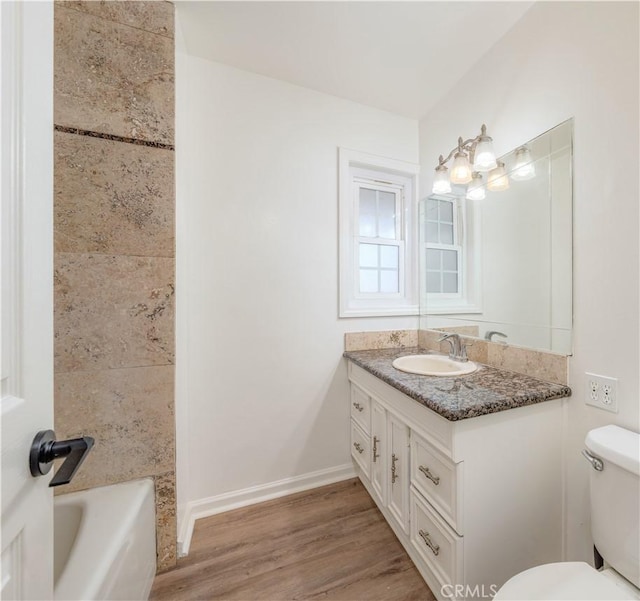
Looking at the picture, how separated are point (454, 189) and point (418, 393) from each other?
4.30 feet

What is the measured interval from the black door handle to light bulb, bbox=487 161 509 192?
184 centimetres

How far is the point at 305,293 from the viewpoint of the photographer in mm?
1705

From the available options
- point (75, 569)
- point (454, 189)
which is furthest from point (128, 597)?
point (454, 189)

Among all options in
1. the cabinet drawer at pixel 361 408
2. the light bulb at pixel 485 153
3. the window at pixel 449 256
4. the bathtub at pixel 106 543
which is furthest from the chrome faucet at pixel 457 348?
the bathtub at pixel 106 543

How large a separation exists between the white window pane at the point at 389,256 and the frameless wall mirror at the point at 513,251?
282 mm

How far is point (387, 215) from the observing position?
2.04 meters

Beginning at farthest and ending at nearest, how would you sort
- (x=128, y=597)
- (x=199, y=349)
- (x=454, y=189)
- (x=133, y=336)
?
(x=454, y=189)
(x=199, y=349)
(x=133, y=336)
(x=128, y=597)

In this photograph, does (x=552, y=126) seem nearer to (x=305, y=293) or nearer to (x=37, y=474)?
(x=305, y=293)

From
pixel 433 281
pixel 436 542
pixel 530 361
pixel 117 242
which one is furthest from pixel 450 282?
pixel 117 242

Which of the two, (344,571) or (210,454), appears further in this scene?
(210,454)

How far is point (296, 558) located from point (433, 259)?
6.07 feet

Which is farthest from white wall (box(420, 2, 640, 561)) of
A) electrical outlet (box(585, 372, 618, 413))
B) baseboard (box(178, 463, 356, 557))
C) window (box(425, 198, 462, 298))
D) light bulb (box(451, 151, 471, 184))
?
baseboard (box(178, 463, 356, 557))

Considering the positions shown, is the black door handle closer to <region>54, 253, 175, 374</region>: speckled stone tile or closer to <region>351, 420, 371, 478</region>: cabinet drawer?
<region>54, 253, 175, 374</region>: speckled stone tile

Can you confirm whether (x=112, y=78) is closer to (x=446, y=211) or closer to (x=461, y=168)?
(x=461, y=168)
